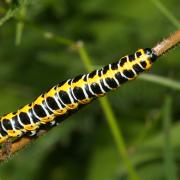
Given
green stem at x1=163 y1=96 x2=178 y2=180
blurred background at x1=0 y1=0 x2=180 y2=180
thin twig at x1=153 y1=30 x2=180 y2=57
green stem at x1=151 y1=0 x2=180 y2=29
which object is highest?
blurred background at x1=0 y1=0 x2=180 y2=180

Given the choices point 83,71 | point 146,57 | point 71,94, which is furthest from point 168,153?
point 83,71

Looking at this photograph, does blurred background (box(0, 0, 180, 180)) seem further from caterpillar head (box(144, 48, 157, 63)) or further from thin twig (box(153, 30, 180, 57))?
thin twig (box(153, 30, 180, 57))

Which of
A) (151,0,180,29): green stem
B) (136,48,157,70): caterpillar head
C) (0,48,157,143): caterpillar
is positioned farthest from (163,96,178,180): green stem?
(136,48,157,70): caterpillar head

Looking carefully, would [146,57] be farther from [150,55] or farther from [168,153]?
[168,153]

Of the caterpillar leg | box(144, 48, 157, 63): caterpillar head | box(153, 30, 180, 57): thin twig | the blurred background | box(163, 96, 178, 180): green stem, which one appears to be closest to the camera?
box(153, 30, 180, 57): thin twig

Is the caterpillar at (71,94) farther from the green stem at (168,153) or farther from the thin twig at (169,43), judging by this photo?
the green stem at (168,153)

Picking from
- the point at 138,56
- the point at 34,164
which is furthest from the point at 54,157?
the point at 138,56

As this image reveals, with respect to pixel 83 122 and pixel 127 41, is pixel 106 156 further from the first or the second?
pixel 127 41

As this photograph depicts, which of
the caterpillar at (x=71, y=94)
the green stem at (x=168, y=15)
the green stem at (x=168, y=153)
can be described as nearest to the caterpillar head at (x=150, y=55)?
the caterpillar at (x=71, y=94)
